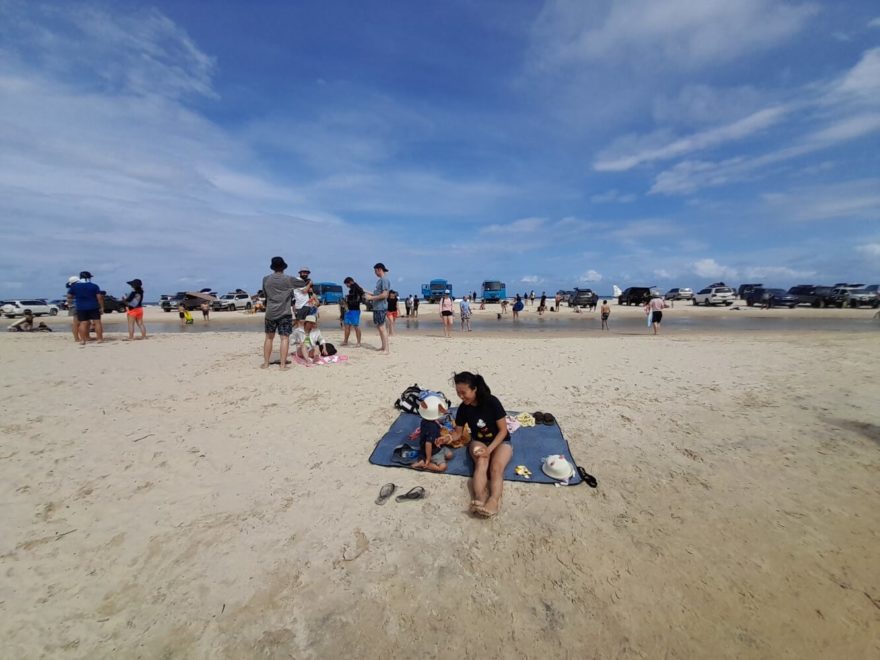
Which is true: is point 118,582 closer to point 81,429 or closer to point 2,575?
point 2,575

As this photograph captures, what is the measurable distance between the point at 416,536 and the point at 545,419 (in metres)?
2.86

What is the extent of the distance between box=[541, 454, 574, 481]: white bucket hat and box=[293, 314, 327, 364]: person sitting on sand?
620 cm

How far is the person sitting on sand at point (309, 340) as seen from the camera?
9.02m

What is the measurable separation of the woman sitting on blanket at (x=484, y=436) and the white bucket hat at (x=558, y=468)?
487 mm

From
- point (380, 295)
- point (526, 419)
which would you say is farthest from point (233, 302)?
point (526, 419)

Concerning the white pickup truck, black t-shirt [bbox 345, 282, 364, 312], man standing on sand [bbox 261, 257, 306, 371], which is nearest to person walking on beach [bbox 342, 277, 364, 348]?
black t-shirt [bbox 345, 282, 364, 312]

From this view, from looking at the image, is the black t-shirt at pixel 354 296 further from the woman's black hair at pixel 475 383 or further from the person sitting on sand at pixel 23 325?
the person sitting on sand at pixel 23 325

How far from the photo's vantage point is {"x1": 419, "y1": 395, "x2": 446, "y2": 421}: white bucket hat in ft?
15.1

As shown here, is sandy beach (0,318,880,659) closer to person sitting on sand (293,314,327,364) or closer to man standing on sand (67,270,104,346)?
person sitting on sand (293,314,327,364)

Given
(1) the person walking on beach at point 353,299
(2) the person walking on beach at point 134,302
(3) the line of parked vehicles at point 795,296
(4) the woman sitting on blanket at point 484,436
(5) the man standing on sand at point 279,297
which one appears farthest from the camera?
(3) the line of parked vehicles at point 795,296

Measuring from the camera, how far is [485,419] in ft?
14.9

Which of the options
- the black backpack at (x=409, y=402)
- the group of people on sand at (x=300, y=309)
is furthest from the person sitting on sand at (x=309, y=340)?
the black backpack at (x=409, y=402)

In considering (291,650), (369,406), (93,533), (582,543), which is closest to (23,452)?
(93,533)

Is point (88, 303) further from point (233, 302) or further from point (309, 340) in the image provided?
point (233, 302)
